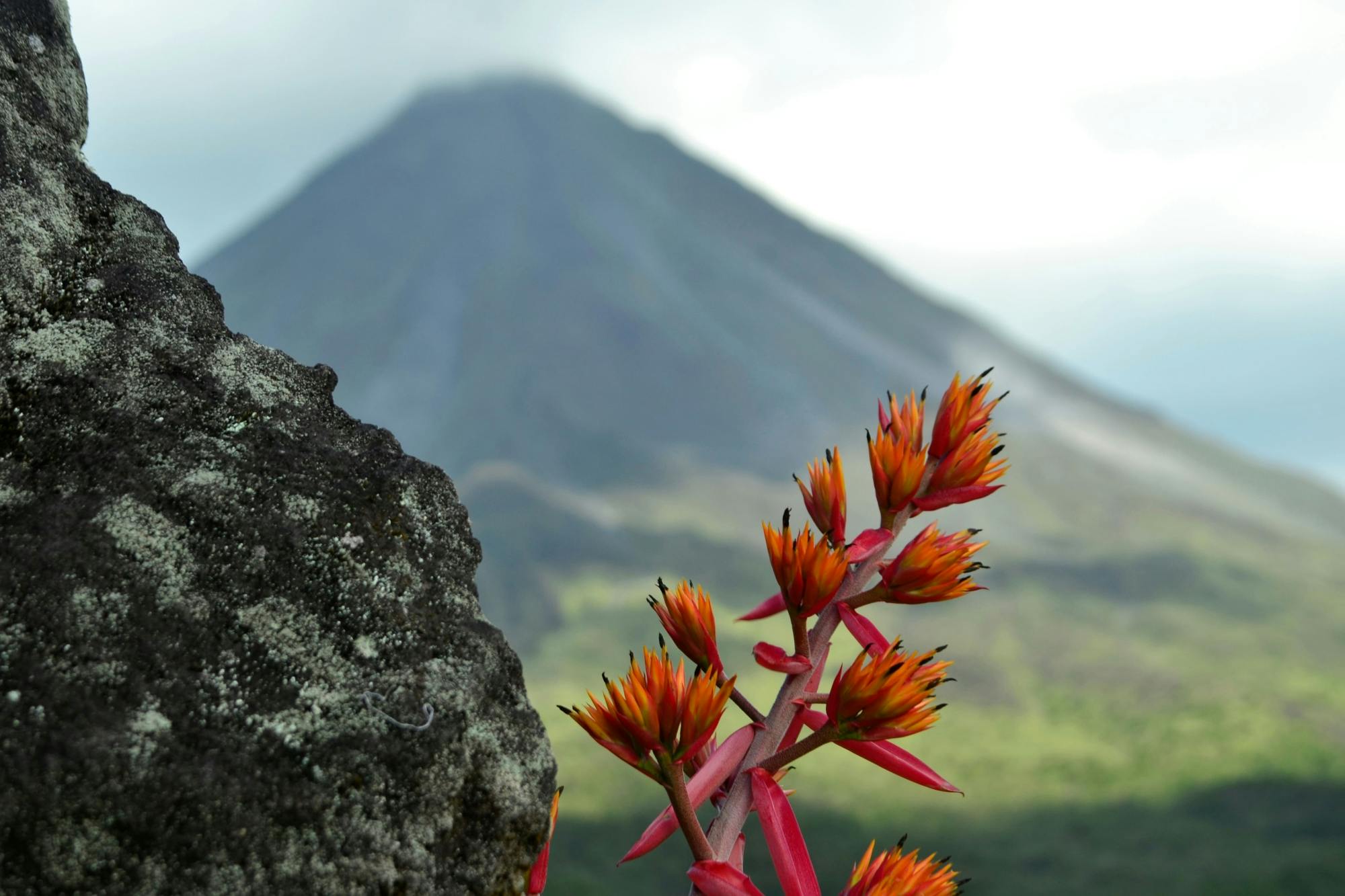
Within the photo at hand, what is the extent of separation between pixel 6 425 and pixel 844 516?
865mm

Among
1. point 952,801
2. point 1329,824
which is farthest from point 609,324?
point 1329,824

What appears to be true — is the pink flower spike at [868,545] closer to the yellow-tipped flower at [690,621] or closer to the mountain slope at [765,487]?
the yellow-tipped flower at [690,621]

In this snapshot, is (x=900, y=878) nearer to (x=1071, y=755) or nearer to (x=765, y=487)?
(x=1071, y=755)

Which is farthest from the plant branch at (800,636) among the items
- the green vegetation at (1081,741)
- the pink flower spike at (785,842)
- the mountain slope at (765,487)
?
the green vegetation at (1081,741)

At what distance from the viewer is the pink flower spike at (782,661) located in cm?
109

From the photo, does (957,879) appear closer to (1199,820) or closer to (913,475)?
(913,475)

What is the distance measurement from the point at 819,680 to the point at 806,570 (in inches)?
4.5

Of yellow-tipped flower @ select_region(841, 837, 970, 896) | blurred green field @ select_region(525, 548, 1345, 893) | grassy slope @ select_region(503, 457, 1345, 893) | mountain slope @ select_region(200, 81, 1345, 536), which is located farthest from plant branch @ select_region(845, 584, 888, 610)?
mountain slope @ select_region(200, 81, 1345, 536)

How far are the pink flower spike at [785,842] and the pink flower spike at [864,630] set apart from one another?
6.1 inches

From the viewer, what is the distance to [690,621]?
1127mm

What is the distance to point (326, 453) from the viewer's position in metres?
1.23

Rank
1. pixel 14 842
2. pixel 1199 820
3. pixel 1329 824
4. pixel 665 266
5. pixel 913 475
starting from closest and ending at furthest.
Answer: pixel 14 842, pixel 913 475, pixel 1329 824, pixel 1199 820, pixel 665 266

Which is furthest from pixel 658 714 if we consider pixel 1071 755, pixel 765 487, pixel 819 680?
pixel 765 487

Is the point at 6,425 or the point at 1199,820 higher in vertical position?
the point at 1199,820
